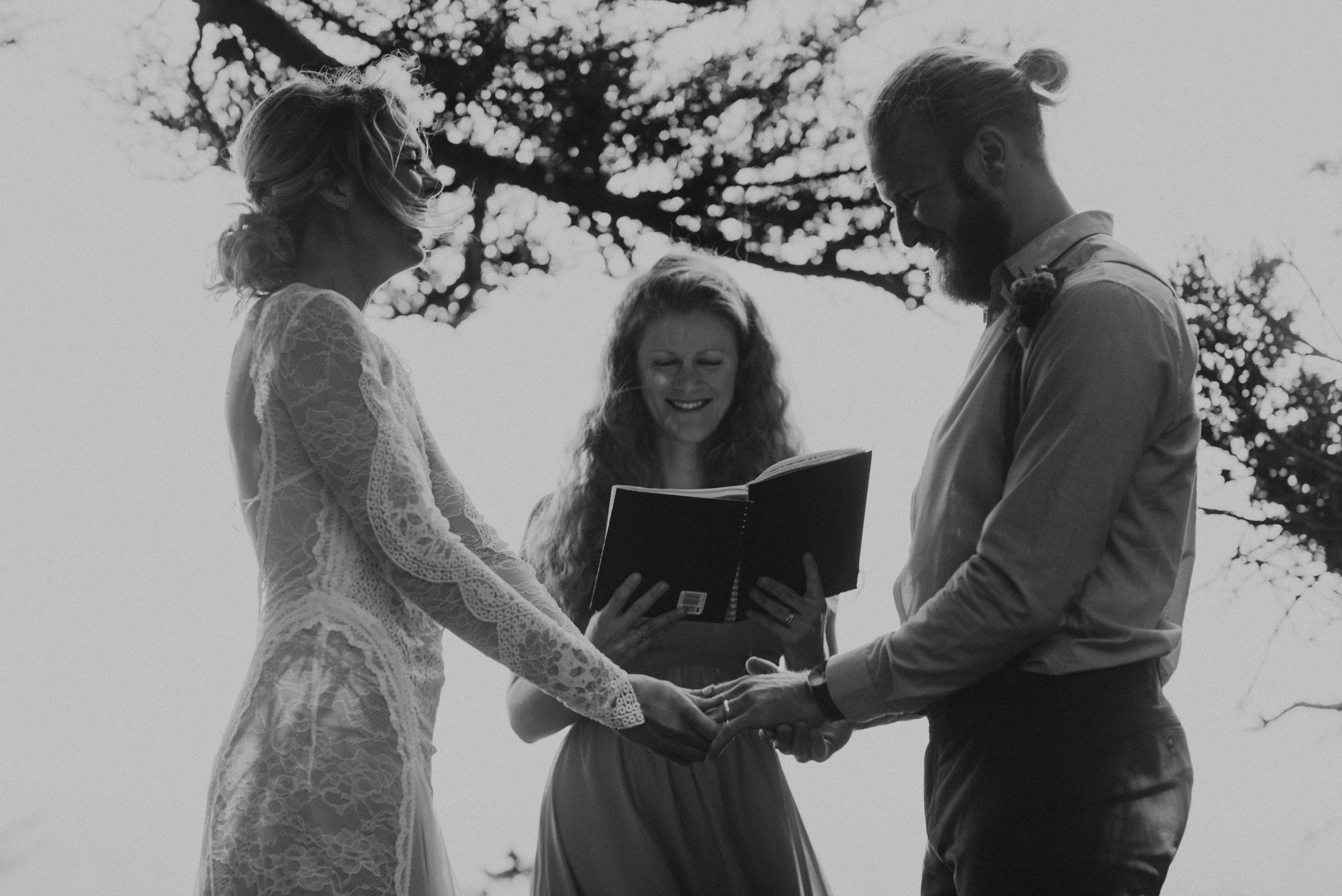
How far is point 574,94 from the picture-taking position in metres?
3.05

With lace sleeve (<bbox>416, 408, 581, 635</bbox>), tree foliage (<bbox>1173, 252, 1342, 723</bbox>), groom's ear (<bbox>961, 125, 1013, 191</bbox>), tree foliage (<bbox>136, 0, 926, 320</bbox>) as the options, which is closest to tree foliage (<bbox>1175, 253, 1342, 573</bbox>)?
tree foliage (<bbox>1173, 252, 1342, 723</bbox>)

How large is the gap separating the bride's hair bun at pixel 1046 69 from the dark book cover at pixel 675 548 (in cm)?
67

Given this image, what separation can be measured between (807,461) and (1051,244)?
460mm

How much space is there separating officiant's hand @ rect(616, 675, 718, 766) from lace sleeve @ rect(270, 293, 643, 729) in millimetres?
271

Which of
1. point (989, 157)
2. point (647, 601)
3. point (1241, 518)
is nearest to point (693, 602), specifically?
point (647, 601)

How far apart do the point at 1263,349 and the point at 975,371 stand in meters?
1.53

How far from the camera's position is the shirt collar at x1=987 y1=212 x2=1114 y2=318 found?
1564 millimetres

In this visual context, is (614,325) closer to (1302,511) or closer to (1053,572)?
(1053,572)

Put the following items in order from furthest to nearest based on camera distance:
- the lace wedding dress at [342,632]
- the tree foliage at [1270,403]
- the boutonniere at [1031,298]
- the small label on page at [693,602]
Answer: the tree foliage at [1270,403] < the small label on page at [693,602] < the boutonniere at [1031,298] < the lace wedding dress at [342,632]

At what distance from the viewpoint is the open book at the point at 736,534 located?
1794 millimetres

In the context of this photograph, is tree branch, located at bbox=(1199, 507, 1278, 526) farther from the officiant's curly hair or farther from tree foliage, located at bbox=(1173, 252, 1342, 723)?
the officiant's curly hair

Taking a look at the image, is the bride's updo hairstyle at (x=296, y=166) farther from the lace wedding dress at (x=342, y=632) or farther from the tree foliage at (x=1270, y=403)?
the tree foliage at (x=1270, y=403)

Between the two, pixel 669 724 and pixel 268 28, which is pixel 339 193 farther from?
pixel 268 28

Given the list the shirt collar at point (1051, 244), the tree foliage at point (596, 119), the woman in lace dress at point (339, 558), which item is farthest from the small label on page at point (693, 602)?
the tree foliage at point (596, 119)
